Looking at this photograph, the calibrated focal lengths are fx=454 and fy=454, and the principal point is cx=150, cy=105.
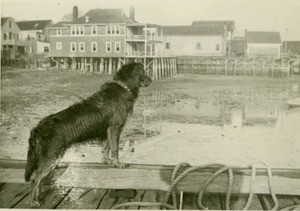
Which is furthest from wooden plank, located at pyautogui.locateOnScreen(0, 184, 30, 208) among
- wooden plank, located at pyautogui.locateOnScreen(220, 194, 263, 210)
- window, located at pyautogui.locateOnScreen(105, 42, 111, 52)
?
wooden plank, located at pyautogui.locateOnScreen(220, 194, 263, 210)

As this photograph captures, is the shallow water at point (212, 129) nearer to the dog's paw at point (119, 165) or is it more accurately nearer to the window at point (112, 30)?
the dog's paw at point (119, 165)

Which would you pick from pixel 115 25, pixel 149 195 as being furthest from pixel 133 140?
pixel 115 25

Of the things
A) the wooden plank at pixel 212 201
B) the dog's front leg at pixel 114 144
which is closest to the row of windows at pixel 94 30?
the dog's front leg at pixel 114 144

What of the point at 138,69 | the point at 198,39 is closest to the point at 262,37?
the point at 198,39

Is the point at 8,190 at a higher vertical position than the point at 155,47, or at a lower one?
lower

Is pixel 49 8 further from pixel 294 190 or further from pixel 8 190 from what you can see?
pixel 294 190

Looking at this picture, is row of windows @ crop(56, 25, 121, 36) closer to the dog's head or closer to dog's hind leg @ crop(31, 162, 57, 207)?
the dog's head

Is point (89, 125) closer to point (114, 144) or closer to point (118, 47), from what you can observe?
point (114, 144)
